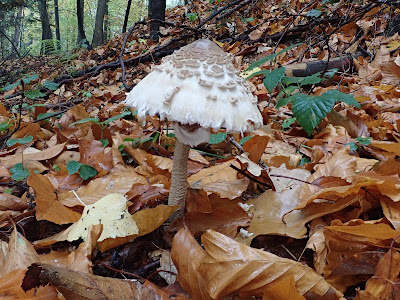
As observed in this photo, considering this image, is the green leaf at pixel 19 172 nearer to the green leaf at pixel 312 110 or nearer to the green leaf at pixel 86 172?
the green leaf at pixel 86 172

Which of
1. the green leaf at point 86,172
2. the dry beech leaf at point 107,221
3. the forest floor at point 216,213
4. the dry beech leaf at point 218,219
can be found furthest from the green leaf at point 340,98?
the green leaf at point 86,172

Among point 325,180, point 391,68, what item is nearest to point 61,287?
point 325,180

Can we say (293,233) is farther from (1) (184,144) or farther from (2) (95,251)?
(2) (95,251)

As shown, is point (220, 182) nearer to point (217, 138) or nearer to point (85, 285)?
point (217, 138)

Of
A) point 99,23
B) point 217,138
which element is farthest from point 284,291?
point 99,23

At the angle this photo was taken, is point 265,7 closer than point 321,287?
No
